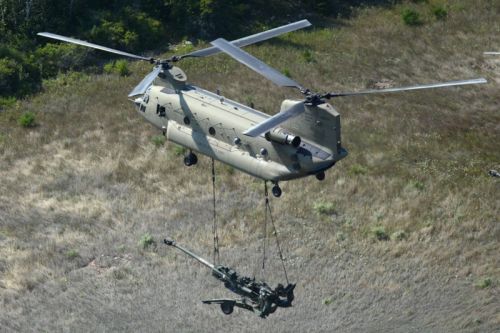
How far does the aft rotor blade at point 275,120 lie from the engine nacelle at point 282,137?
3.17ft

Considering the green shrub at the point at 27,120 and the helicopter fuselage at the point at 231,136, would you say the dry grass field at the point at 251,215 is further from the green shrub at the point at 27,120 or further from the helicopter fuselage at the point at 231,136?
the helicopter fuselage at the point at 231,136

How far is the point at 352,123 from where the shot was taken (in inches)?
1932

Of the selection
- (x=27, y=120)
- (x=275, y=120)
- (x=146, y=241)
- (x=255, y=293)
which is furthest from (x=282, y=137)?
(x=27, y=120)

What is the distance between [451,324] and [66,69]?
94.5ft

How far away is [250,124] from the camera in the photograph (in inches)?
1166

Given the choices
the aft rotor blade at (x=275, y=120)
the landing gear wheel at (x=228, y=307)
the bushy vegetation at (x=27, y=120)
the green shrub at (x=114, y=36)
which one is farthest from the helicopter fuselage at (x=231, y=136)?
the green shrub at (x=114, y=36)

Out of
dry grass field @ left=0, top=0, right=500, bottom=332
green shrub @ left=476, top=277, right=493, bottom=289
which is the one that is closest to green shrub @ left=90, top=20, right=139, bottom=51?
dry grass field @ left=0, top=0, right=500, bottom=332

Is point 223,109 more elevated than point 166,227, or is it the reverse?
point 223,109

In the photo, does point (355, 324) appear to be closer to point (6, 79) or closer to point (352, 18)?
point (6, 79)

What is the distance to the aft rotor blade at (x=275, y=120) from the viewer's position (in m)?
25.4

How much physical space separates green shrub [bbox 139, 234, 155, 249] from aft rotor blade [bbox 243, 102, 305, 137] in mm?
14643

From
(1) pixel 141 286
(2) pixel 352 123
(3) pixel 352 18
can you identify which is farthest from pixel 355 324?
(3) pixel 352 18

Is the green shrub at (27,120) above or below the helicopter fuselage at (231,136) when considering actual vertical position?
below

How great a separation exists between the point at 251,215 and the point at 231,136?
12629mm
